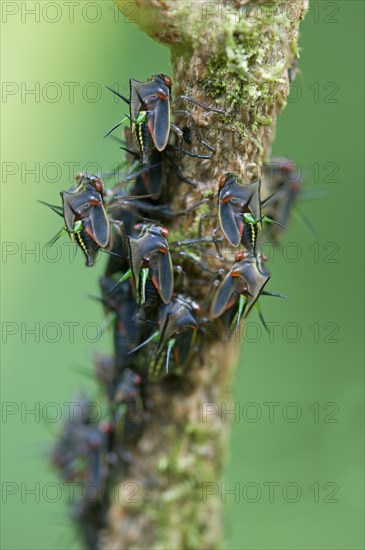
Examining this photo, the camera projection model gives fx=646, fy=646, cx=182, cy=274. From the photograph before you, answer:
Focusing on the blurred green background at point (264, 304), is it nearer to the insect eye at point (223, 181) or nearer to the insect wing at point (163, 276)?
the insect wing at point (163, 276)

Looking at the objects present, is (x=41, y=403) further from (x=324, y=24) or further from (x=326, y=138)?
(x=324, y=24)

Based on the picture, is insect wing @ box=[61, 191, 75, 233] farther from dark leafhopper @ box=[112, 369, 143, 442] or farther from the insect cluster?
dark leafhopper @ box=[112, 369, 143, 442]

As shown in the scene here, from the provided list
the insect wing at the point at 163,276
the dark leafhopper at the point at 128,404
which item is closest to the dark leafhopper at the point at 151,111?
the insect wing at the point at 163,276

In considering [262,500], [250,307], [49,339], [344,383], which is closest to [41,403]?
[49,339]

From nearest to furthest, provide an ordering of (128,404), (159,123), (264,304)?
→ (159,123)
(128,404)
(264,304)

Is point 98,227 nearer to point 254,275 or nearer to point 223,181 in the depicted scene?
point 223,181

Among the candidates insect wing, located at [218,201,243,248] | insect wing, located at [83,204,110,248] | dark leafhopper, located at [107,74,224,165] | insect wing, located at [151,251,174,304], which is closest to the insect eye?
insect wing, located at [218,201,243,248]

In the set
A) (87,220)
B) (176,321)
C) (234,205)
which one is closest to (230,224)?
(234,205)
